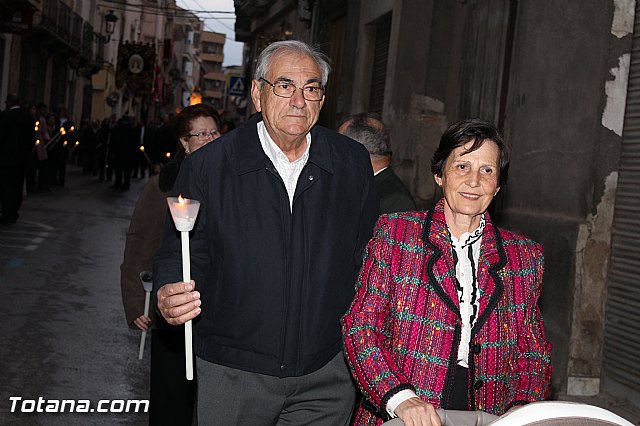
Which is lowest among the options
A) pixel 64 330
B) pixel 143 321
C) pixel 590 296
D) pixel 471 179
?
pixel 64 330

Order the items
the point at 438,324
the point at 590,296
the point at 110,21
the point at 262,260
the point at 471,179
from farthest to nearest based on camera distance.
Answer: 1. the point at 110,21
2. the point at 590,296
3. the point at 262,260
4. the point at 471,179
5. the point at 438,324

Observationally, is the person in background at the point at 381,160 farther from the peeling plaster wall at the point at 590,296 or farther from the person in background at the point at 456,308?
the person in background at the point at 456,308

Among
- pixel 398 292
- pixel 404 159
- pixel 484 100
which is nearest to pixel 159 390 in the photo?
pixel 398 292

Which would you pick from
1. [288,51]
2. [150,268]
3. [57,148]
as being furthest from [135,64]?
[288,51]

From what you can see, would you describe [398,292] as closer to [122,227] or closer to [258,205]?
[258,205]

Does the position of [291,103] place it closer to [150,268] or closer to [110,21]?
[150,268]

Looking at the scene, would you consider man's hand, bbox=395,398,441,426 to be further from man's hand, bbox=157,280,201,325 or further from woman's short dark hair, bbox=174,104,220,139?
woman's short dark hair, bbox=174,104,220,139

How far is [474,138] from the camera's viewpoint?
343cm

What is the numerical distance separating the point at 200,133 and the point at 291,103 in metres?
1.88

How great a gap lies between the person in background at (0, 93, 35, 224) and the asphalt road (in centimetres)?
33

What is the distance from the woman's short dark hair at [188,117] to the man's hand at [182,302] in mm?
2310

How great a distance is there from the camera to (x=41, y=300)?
31.2 ft

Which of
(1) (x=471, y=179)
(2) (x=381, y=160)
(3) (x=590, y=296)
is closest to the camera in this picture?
(1) (x=471, y=179)

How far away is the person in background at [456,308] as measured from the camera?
3.26 meters
